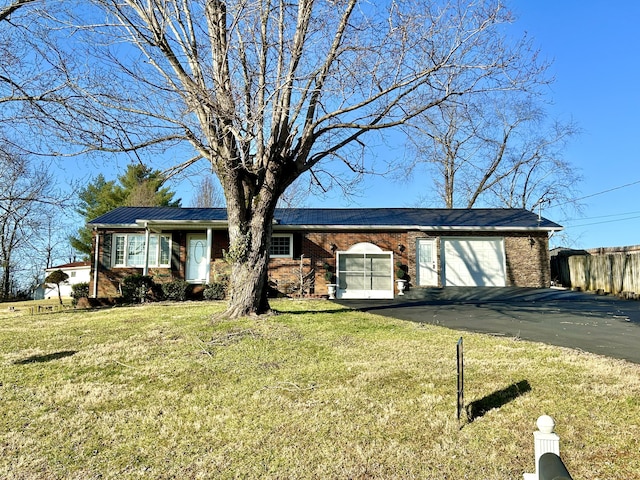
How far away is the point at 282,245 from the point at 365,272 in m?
3.60

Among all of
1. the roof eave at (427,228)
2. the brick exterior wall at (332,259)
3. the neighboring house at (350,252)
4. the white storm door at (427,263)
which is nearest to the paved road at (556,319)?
the brick exterior wall at (332,259)

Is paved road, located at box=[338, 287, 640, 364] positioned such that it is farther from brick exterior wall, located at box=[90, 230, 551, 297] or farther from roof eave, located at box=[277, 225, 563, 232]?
roof eave, located at box=[277, 225, 563, 232]

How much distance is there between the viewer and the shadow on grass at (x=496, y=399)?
390 cm

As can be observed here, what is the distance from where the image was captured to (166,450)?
135 inches

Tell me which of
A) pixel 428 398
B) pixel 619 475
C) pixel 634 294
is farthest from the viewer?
pixel 634 294

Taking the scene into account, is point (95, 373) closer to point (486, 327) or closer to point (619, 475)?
point (619, 475)

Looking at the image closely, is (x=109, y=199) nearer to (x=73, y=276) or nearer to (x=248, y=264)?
(x=73, y=276)

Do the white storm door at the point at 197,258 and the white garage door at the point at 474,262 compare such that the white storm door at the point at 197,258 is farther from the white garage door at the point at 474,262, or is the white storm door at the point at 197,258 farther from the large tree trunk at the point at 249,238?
the white garage door at the point at 474,262

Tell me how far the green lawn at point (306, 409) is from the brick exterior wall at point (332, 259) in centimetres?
1071

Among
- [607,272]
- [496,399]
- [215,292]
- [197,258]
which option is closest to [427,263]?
[607,272]

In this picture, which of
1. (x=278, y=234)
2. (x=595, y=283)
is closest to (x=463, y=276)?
(x=595, y=283)

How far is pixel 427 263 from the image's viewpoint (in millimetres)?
18031

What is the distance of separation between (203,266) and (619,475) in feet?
56.1

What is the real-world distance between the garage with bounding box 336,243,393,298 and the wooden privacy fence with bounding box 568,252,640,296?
7333 mm
